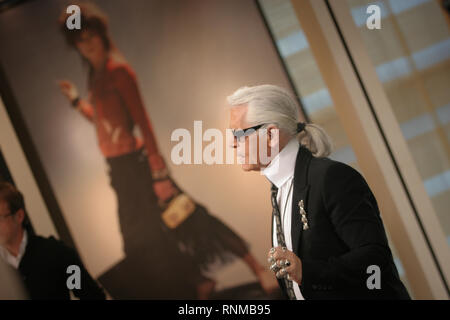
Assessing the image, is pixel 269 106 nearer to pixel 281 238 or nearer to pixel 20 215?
pixel 281 238

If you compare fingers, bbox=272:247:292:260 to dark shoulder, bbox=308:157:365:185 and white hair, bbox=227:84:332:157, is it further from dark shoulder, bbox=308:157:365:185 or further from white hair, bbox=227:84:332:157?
white hair, bbox=227:84:332:157

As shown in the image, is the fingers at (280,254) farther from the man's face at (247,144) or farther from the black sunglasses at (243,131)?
the black sunglasses at (243,131)

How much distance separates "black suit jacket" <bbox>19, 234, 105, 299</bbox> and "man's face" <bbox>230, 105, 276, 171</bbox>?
1.66 m

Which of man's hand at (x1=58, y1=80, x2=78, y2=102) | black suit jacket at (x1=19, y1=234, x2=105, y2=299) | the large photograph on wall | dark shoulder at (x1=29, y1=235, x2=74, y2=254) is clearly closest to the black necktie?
the large photograph on wall

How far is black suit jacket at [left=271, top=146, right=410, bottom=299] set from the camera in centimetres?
138

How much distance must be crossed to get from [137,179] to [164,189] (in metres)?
0.20

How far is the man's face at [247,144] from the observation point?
1.55m

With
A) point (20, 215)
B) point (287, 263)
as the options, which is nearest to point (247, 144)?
point (287, 263)

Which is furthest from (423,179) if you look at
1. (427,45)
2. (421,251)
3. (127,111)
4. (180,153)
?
(127,111)

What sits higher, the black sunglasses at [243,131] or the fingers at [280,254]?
the black sunglasses at [243,131]

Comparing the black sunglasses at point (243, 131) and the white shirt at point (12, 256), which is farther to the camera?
the white shirt at point (12, 256)

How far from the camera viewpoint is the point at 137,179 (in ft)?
9.51

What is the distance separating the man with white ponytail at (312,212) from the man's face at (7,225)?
187cm

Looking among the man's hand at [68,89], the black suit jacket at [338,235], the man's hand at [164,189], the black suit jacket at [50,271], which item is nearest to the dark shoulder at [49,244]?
the black suit jacket at [50,271]
